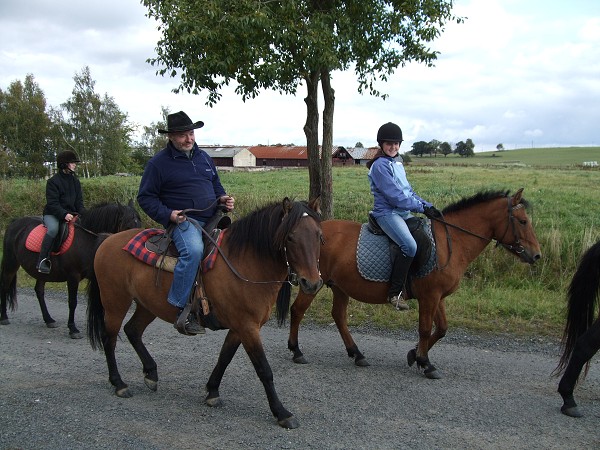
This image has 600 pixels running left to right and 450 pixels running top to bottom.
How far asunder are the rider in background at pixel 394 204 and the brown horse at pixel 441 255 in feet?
0.68

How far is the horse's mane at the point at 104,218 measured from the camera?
7742 millimetres

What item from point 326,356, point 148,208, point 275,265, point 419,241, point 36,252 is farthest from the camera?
point 36,252

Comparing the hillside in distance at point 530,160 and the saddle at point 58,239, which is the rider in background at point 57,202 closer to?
the saddle at point 58,239

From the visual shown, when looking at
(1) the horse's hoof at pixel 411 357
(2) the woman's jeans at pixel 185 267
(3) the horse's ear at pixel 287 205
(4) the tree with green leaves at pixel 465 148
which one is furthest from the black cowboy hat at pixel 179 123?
(4) the tree with green leaves at pixel 465 148

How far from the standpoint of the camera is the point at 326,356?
6.22 meters

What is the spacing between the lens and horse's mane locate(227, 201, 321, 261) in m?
4.21

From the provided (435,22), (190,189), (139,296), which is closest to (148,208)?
(190,189)

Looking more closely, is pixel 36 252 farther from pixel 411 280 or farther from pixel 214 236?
pixel 411 280

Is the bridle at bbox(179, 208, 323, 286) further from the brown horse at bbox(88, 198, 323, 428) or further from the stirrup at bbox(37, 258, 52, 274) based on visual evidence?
the stirrup at bbox(37, 258, 52, 274)

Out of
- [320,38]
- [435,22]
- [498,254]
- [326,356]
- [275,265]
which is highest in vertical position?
[435,22]

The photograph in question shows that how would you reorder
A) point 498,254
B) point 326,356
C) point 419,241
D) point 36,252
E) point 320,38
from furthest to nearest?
point 498,254 < point 320,38 < point 36,252 < point 326,356 < point 419,241

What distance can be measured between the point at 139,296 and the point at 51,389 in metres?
1.36

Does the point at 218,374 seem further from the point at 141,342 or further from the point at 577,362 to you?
the point at 577,362

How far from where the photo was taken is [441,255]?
5.80 metres
